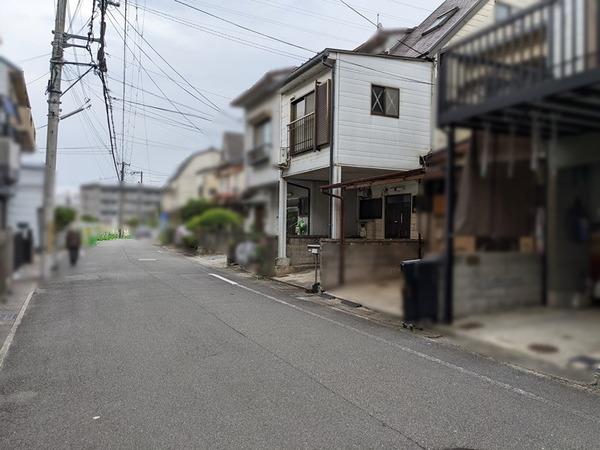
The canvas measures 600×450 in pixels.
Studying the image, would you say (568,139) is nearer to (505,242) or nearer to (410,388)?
(505,242)

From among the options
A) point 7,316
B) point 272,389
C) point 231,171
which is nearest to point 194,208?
point 231,171

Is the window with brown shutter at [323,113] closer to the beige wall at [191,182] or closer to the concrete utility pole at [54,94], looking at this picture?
the beige wall at [191,182]

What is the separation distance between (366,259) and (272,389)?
31527 mm

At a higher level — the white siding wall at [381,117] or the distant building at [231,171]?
the white siding wall at [381,117]

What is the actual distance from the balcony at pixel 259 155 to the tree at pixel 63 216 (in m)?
0.68

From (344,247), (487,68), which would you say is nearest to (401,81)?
(344,247)

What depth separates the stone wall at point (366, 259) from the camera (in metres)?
2.36

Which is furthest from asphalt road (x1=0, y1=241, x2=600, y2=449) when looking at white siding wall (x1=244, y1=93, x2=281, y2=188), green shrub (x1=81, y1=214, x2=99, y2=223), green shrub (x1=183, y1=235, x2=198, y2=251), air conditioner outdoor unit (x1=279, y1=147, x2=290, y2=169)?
green shrub (x1=81, y1=214, x2=99, y2=223)

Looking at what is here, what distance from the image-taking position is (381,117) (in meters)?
2.68

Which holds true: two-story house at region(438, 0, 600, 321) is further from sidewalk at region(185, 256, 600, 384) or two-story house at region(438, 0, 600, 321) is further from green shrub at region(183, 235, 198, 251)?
A: green shrub at region(183, 235, 198, 251)

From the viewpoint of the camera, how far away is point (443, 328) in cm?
160

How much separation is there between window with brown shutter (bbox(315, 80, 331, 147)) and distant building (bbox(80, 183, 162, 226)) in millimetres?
1219

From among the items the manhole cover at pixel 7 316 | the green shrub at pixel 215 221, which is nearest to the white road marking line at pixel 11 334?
the manhole cover at pixel 7 316

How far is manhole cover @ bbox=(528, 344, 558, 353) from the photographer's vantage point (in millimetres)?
1526
